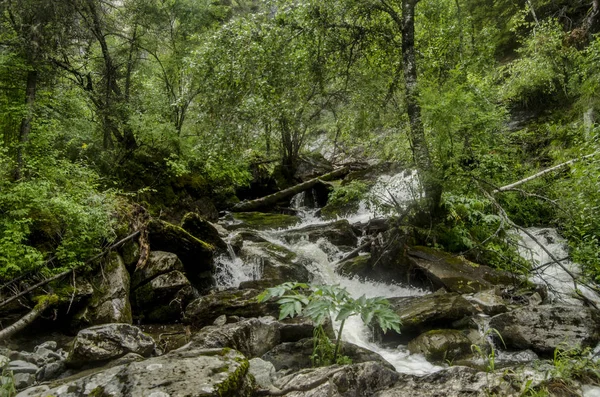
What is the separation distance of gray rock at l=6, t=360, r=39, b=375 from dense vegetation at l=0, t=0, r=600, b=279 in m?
1.73

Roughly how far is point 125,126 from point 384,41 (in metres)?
8.28

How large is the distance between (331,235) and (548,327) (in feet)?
22.3

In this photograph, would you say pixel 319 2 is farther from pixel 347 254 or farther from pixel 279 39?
pixel 347 254

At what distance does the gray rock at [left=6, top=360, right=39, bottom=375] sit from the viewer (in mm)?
4078

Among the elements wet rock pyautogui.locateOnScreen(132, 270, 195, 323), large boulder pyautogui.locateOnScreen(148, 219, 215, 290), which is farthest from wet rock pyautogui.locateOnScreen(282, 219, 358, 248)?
wet rock pyautogui.locateOnScreen(132, 270, 195, 323)

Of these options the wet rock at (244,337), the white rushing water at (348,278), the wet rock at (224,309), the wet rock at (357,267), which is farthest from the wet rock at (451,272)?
the wet rock at (244,337)

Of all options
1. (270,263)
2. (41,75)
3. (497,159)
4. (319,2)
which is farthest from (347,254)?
(41,75)

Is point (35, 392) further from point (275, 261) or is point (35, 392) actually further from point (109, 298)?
point (275, 261)

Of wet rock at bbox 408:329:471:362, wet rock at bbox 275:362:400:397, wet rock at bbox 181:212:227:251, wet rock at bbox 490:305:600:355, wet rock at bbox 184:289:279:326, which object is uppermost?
wet rock at bbox 181:212:227:251

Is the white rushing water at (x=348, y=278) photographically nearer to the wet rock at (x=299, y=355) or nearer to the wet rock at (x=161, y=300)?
the wet rock at (x=299, y=355)

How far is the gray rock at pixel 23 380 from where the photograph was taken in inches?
151

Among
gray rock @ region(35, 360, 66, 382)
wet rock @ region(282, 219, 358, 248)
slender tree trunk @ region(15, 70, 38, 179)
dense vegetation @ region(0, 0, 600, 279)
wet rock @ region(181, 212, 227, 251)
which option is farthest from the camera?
wet rock @ region(282, 219, 358, 248)

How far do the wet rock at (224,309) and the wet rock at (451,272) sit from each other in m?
3.74

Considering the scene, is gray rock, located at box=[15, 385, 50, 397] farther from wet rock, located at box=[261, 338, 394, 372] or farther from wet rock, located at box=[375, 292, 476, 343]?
wet rock, located at box=[375, 292, 476, 343]
